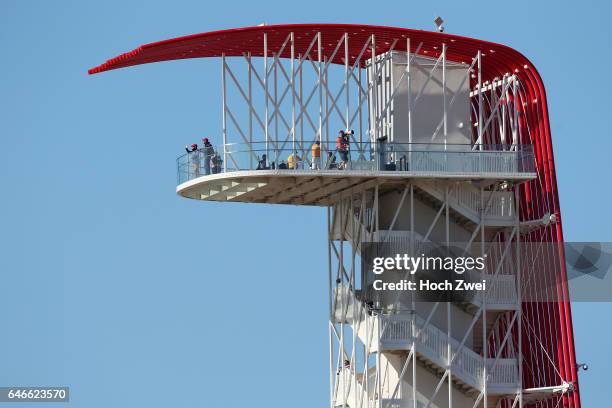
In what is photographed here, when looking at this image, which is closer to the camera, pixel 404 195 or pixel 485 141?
pixel 404 195

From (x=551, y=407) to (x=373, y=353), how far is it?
8380 millimetres

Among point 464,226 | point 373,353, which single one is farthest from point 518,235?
point 373,353

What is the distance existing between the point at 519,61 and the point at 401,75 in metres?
5.26

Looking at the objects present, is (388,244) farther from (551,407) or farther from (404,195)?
(551,407)

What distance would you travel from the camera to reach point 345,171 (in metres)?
84.5

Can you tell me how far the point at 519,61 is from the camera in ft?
295

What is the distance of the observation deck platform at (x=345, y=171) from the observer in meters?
84.6

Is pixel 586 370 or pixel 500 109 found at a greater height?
pixel 500 109

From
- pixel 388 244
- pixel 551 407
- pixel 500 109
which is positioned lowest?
pixel 551 407

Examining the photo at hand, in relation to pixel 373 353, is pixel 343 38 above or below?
above

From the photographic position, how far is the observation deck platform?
278 feet

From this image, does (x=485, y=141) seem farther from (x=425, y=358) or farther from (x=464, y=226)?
(x=425, y=358)

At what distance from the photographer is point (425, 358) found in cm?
8700

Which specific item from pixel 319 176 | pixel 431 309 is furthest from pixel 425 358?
pixel 319 176
